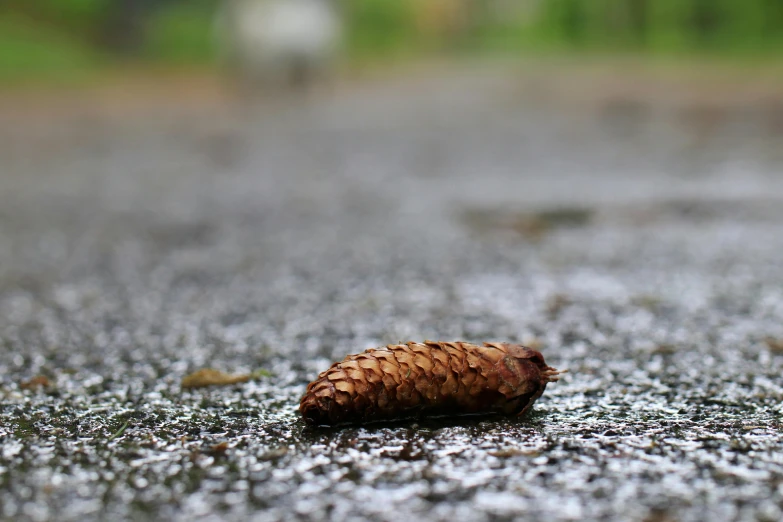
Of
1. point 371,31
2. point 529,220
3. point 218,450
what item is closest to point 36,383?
point 218,450

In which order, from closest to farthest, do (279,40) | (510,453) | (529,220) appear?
(510,453), (529,220), (279,40)

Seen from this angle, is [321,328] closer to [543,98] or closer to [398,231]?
[398,231]

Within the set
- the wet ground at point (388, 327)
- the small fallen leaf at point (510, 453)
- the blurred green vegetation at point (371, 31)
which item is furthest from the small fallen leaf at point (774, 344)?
the blurred green vegetation at point (371, 31)

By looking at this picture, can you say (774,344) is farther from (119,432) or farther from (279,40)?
(279,40)

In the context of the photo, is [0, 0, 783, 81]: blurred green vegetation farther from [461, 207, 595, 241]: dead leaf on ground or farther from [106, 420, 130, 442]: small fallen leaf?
[106, 420, 130, 442]: small fallen leaf

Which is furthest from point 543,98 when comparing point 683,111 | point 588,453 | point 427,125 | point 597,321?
point 588,453

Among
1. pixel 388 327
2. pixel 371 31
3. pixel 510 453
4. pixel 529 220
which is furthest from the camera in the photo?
pixel 371 31

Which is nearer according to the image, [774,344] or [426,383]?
[426,383]
